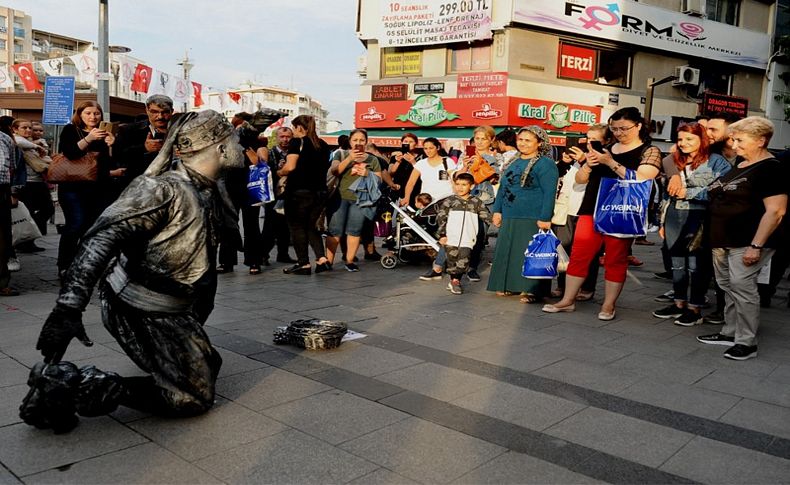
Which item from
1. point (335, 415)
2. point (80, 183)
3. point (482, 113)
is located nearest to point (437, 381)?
point (335, 415)

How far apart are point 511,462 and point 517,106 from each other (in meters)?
21.0

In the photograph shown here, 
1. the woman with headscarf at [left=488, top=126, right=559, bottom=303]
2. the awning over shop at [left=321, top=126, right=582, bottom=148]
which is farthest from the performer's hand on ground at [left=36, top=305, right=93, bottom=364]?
the awning over shop at [left=321, top=126, right=582, bottom=148]

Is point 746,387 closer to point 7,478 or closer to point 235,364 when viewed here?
point 235,364

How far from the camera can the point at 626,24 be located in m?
24.4

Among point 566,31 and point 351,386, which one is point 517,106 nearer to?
point 566,31

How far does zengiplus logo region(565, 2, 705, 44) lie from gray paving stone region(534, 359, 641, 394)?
21102mm

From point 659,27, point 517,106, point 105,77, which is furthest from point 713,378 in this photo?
point 659,27

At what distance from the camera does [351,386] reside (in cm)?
401

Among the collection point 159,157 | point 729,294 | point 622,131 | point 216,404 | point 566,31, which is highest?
point 566,31

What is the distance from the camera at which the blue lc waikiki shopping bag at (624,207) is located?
574 cm

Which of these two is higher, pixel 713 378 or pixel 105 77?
pixel 105 77

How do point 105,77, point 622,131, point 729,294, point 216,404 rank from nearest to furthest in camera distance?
1. point 216,404
2. point 729,294
3. point 622,131
4. point 105,77

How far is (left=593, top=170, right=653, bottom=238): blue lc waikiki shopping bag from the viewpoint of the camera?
5742 mm

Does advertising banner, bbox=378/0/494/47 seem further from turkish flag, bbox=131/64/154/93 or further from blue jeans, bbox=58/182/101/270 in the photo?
blue jeans, bbox=58/182/101/270
